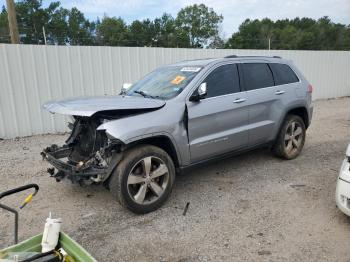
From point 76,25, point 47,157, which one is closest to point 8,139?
point 47,157

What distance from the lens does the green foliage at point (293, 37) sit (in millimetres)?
63500

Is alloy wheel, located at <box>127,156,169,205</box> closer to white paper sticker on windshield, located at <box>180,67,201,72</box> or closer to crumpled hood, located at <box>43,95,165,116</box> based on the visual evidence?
crumpled hood, located at <box>43,95,165,116</box>

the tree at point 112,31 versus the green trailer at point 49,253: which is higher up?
the tree at point 112,31

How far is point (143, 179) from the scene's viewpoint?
3.67 meters

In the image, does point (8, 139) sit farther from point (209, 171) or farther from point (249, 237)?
point (249, 237)

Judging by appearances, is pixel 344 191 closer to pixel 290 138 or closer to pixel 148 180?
pixel 148 180

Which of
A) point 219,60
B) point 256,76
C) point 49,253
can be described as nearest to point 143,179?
point 49,253

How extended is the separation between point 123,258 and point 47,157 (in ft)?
6.02

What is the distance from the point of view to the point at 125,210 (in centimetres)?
390

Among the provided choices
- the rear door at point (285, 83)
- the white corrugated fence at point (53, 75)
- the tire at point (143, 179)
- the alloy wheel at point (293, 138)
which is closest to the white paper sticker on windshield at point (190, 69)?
the tire at point (143, 179)

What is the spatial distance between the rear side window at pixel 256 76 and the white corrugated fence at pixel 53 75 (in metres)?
4.91

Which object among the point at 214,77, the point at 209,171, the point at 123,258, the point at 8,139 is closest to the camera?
the point at 123,258

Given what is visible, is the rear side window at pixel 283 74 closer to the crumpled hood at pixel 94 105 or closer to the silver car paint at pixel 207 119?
the silver car paint at pixel 207 119

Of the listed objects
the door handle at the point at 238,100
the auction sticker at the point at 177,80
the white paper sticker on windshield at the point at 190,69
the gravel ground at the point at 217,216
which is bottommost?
the gravel ground at the point at 217,216
